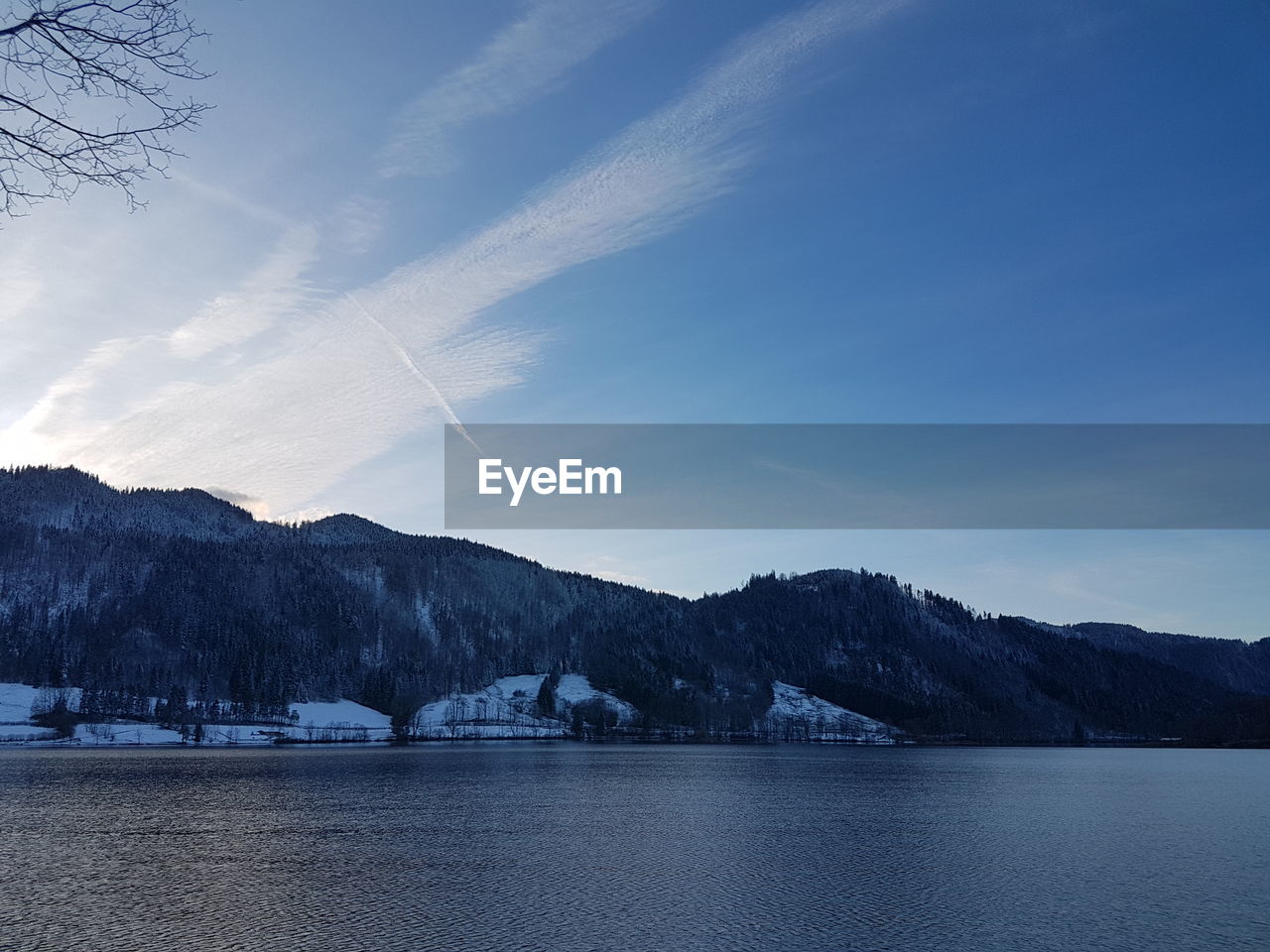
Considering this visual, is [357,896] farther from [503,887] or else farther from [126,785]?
[126,785]

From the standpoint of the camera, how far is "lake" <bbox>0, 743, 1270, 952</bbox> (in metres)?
41.2

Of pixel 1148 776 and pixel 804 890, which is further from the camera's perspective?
pixel 1148 776

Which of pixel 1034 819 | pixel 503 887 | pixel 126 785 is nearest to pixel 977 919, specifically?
pixel 503 887

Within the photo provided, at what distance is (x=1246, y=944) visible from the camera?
135 feet

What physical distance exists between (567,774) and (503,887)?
114 m

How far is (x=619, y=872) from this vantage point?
186 ft

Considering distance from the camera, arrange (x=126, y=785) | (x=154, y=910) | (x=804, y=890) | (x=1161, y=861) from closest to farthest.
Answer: (x=154, y=910) → (x=804, y=890) → (x=1161, y=861) → (x=126, y=785)

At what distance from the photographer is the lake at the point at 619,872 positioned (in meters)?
41.2

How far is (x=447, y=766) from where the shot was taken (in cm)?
18450

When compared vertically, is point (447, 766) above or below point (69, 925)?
below

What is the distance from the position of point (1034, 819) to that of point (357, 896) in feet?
235

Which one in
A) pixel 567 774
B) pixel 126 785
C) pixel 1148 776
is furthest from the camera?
pixel 1148 776

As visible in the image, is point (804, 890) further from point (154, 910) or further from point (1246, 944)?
point (154, 910)

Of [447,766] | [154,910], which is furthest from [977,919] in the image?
[447,766]
